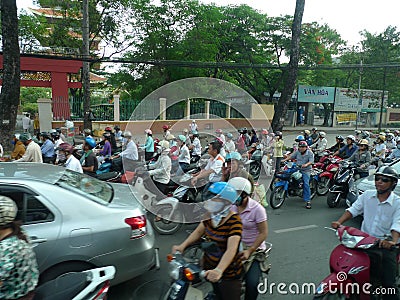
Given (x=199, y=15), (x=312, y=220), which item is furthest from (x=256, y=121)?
(x=312, y=220)

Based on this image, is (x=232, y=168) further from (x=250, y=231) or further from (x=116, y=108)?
(x=116, y=108)

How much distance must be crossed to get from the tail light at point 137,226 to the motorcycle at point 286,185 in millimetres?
3934

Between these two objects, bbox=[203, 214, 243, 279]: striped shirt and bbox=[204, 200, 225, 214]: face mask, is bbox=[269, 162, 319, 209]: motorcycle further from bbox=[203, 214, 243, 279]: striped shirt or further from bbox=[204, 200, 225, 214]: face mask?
bbox=[204, 200, 225, 214]: face mask

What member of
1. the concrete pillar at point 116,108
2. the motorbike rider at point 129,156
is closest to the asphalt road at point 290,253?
the motorbike rider at point 129,156

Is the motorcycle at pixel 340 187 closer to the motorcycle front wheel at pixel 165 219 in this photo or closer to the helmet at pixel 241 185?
the motorcycle front wheel at pixel 165 219

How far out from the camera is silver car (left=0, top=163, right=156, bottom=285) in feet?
9.59

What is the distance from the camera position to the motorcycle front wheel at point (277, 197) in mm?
6711

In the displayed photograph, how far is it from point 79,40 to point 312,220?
64.5 ft

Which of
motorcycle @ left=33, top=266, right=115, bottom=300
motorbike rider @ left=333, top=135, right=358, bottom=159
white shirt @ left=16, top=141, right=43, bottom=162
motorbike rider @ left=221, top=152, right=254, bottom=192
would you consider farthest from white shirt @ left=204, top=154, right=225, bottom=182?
motorbike rider @ left=333, top=135, right=358, bottom=159

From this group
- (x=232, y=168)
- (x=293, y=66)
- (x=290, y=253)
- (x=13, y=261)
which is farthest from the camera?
(x=293, y=66)

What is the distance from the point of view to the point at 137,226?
3328mm

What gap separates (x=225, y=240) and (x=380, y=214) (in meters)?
1.73

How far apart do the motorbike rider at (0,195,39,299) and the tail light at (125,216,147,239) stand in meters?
1.29

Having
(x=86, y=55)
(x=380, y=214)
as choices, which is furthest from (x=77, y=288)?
(x=86, y=55)
